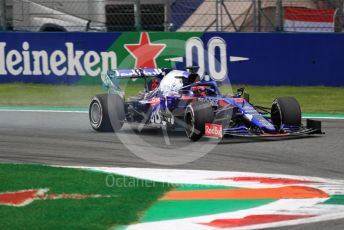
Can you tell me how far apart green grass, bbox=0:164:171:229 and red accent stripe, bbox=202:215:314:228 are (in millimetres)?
669

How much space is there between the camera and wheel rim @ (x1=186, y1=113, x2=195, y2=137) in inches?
422

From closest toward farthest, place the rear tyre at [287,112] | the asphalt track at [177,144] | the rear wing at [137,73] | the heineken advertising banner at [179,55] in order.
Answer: the asphalt track at [177,144] < the rear tyre at [287,112] < the rear wing at [137,73] < the heineken advertising banner at [179,55]

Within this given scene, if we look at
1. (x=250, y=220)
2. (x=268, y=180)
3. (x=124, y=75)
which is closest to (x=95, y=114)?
(x=124, y=75)

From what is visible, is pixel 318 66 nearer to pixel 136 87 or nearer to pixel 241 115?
pixel 136 87

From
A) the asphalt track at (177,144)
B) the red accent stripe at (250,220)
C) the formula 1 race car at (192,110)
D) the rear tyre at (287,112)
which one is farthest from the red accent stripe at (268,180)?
the rear tyre at (287,112)

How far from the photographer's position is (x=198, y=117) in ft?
34.8

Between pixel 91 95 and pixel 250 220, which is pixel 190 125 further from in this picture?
pixel 91 95

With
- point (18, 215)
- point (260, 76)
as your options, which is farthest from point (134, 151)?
point (260, 76)

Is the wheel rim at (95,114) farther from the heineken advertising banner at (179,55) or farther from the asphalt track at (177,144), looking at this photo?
the heineken advertising banner at (179,55)

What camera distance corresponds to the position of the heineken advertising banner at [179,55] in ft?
55.4

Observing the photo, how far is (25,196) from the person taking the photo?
7.39m

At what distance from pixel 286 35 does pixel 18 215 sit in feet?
37.0

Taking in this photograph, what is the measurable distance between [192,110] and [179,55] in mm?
7259

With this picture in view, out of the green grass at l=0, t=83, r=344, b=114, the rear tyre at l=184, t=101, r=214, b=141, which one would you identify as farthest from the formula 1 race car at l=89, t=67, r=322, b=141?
the green grass at l=0, t=83, r=344, b=114
